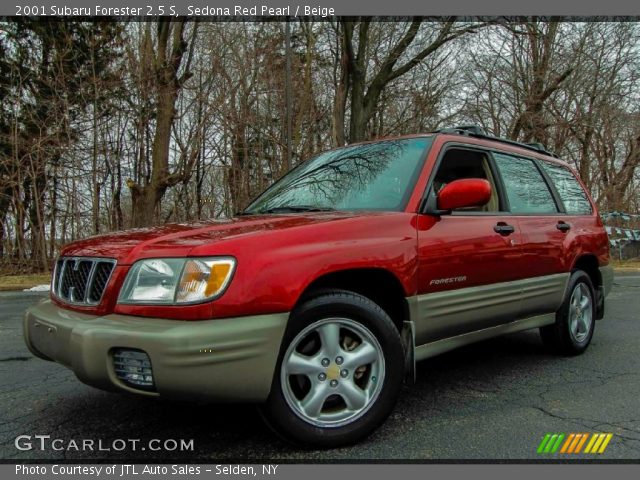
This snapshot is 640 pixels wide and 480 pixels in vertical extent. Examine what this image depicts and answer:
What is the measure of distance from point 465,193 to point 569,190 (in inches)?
91.5

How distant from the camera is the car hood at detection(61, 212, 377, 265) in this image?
247 centimetres

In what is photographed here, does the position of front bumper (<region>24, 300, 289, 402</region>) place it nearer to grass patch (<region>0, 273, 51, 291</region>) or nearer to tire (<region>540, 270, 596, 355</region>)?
tire (<region>540, 270, 596, 355</region>)

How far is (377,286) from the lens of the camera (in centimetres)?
304

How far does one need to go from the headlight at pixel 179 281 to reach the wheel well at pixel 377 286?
57 centimetres

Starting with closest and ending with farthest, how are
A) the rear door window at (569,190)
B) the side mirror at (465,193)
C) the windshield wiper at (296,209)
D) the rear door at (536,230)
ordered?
1. the side mirror at (465,193)
2. the windshield wiper at (296,209)
3. the rear door at (536,230)
4. the rear door window at (569,190)

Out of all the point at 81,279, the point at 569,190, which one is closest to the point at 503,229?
the point at 569,190

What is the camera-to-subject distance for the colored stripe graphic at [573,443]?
2652 millimetres

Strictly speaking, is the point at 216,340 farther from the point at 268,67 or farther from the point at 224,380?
the point at 268,67

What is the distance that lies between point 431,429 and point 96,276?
1.93 metres

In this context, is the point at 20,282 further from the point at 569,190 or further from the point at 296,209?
the point at 569,190

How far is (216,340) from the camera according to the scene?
2.28 m

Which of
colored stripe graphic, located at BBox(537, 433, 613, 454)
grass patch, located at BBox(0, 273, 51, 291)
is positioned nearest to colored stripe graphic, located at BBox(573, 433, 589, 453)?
colored stripe graphic, located at BBox(537, 433, 613, 454)

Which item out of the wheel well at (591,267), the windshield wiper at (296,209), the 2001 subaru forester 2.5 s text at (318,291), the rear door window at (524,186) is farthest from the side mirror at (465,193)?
the wheel well at (591,267)

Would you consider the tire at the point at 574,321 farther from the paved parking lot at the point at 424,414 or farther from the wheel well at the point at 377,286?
the wheel well at the point at 377,286
